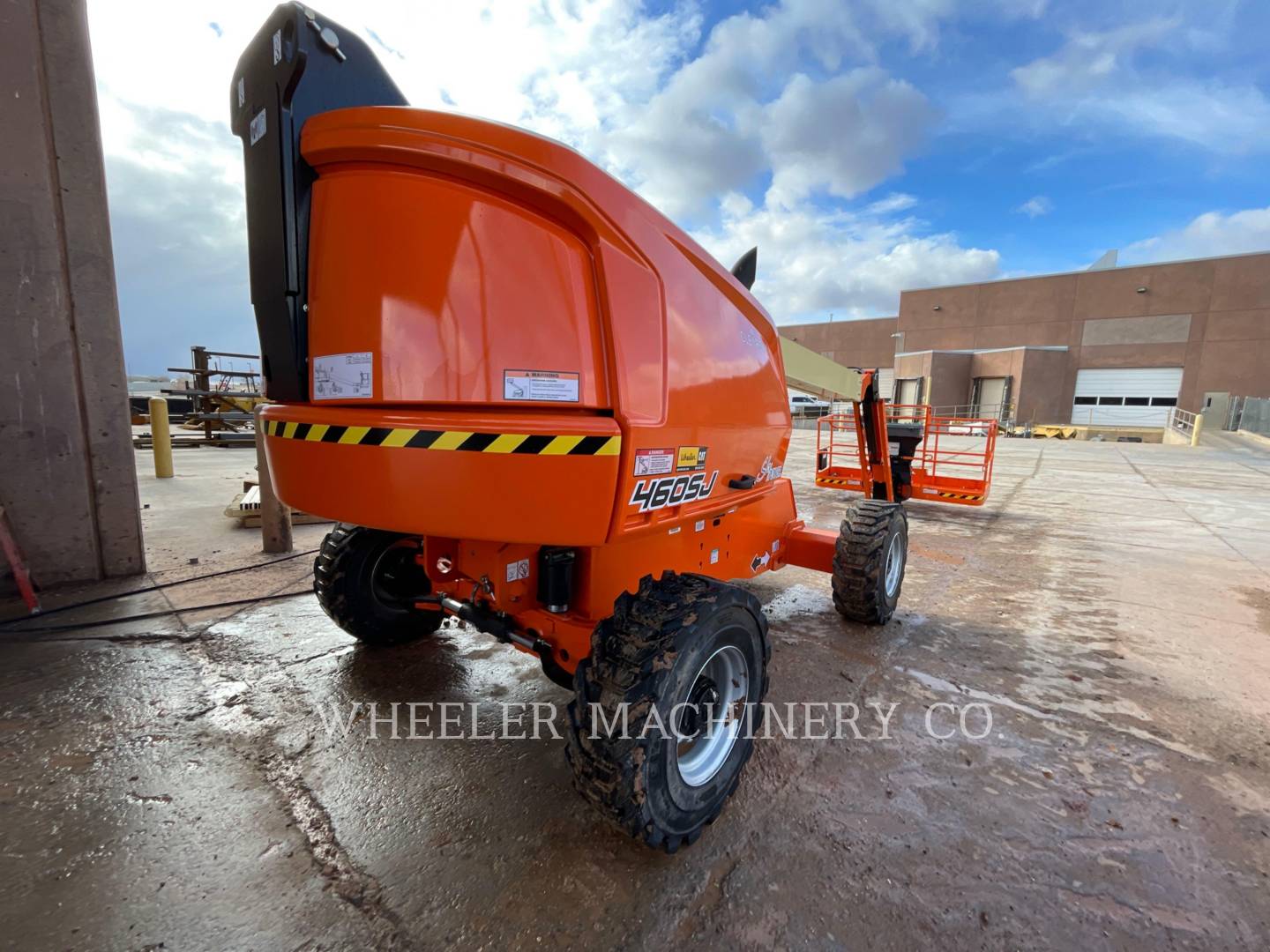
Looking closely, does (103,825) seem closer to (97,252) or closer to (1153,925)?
(1153,925)

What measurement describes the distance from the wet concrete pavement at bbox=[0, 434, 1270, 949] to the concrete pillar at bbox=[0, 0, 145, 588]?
1.25m

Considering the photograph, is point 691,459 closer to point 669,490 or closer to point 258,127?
point 669,490

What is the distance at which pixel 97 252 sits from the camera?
12.7 ft

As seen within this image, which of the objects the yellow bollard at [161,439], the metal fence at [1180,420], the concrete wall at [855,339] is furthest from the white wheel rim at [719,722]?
the concrete wall at [855,339]

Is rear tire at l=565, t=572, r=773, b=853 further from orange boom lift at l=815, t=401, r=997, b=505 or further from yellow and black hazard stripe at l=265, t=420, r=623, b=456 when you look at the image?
orange boom lift at l=815, t=401, r=997, b=505

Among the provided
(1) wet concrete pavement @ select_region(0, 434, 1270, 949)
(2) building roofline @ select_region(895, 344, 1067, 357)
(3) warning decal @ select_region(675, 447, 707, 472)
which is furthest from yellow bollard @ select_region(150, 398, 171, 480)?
(2) building roofline @ select_region(895, 344, 1067, 357)

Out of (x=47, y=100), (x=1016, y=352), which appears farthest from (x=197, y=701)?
(x=1016, y=352)

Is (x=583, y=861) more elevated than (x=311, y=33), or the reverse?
(x=311, y=33)

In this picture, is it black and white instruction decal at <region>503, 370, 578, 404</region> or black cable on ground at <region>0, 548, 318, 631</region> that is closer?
black and white instruction decal at <region>503, 370, 578, 404</region>

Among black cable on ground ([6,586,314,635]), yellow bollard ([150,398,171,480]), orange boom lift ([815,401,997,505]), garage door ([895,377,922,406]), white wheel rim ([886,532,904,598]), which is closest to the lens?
black cable on ground ([6,586,314,635])

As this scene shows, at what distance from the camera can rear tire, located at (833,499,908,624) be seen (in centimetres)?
353

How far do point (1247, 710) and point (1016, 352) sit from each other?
117 feet

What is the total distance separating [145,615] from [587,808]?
3.27m

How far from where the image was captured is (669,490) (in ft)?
6.40
